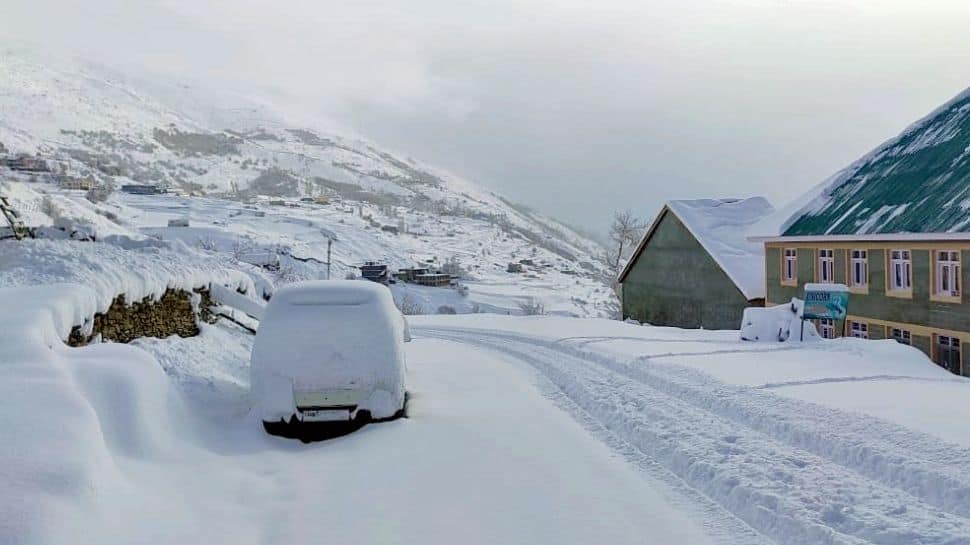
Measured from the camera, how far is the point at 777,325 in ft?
62.1

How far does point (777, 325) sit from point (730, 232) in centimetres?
2137

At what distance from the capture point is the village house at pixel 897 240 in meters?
21.7

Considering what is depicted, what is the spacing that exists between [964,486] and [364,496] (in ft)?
14.7

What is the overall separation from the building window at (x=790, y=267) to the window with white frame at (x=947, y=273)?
8184 millimetres

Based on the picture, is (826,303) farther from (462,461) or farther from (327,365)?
(327,365)

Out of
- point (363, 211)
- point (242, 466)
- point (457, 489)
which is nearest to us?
point (457, 489)

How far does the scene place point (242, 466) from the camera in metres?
7.02

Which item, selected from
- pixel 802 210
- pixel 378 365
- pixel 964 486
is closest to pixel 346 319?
pixel 378 365

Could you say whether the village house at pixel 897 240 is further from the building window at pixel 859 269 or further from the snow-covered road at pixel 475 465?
the snow-covered road at pixel 475 465

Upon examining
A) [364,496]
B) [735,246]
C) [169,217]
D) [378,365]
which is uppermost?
[169,217]

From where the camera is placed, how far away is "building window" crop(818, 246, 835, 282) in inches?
1102

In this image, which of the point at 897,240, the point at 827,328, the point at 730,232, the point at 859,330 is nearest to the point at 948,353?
the point at 897,240

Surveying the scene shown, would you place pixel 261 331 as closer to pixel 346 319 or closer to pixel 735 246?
pixel 346 319

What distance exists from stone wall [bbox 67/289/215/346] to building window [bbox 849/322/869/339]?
69.4 ft
